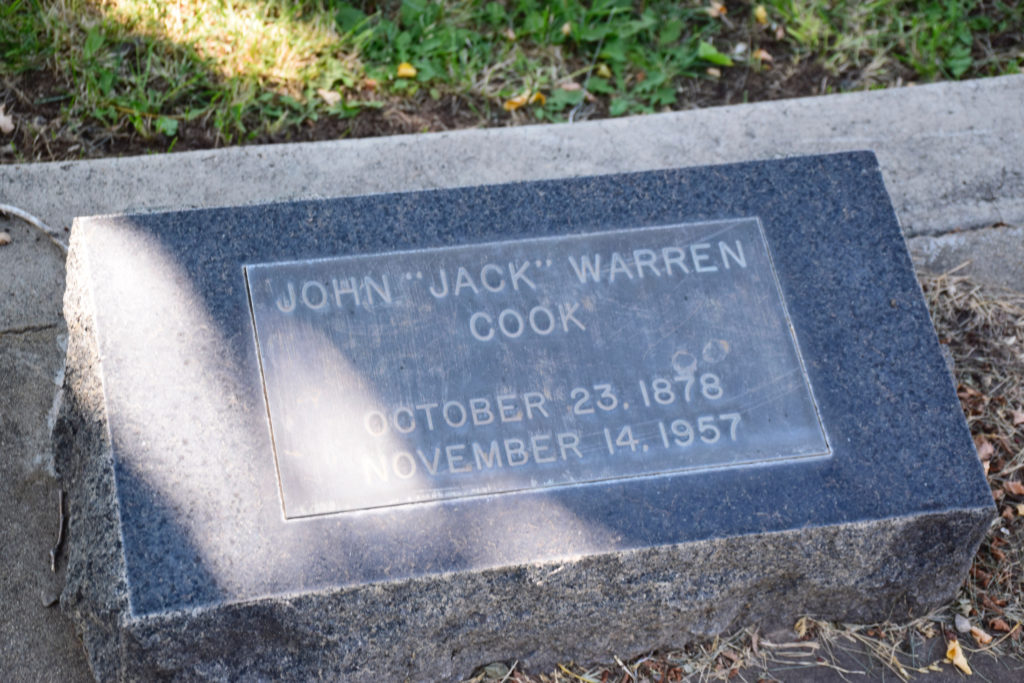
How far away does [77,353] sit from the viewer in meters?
2.12

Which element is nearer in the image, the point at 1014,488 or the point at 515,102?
the point at 1014,488

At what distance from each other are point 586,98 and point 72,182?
5.70 feet

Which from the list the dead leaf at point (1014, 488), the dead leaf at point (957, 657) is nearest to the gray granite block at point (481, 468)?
the dead leaf at point (957, 657)

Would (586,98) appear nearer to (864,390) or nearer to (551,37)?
(551,37)

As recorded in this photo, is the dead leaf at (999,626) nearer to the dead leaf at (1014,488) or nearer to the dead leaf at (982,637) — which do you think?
the dead leaf at (982,637)

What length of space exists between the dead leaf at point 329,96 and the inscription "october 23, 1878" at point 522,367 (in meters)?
1.30

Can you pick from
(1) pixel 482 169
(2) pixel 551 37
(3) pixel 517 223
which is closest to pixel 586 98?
(2) pixel 551 37

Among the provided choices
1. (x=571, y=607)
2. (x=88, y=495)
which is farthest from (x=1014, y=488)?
(x=88, y=495)

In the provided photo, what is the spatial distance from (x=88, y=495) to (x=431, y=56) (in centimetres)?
206

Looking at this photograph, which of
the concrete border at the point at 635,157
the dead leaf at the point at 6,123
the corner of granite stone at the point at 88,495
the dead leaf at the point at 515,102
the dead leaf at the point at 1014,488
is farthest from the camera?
the dead leaf at the point at 515,102

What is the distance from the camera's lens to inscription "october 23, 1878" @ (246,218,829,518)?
6.64 ft

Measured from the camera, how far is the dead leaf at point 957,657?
7.42 feet

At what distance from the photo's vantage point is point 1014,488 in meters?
2.52

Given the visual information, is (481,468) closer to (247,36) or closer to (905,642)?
(905,642)
